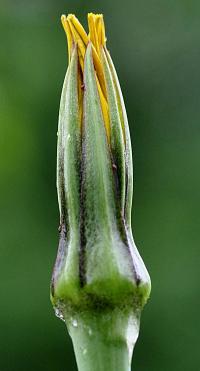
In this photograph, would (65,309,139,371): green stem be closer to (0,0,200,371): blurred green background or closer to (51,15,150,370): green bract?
(51,15,150,370): green bract

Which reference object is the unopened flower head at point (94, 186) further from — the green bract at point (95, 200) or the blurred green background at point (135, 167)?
the blurred green background at point (135, 167)

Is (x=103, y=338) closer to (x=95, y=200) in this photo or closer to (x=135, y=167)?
(x=95, y=200)
